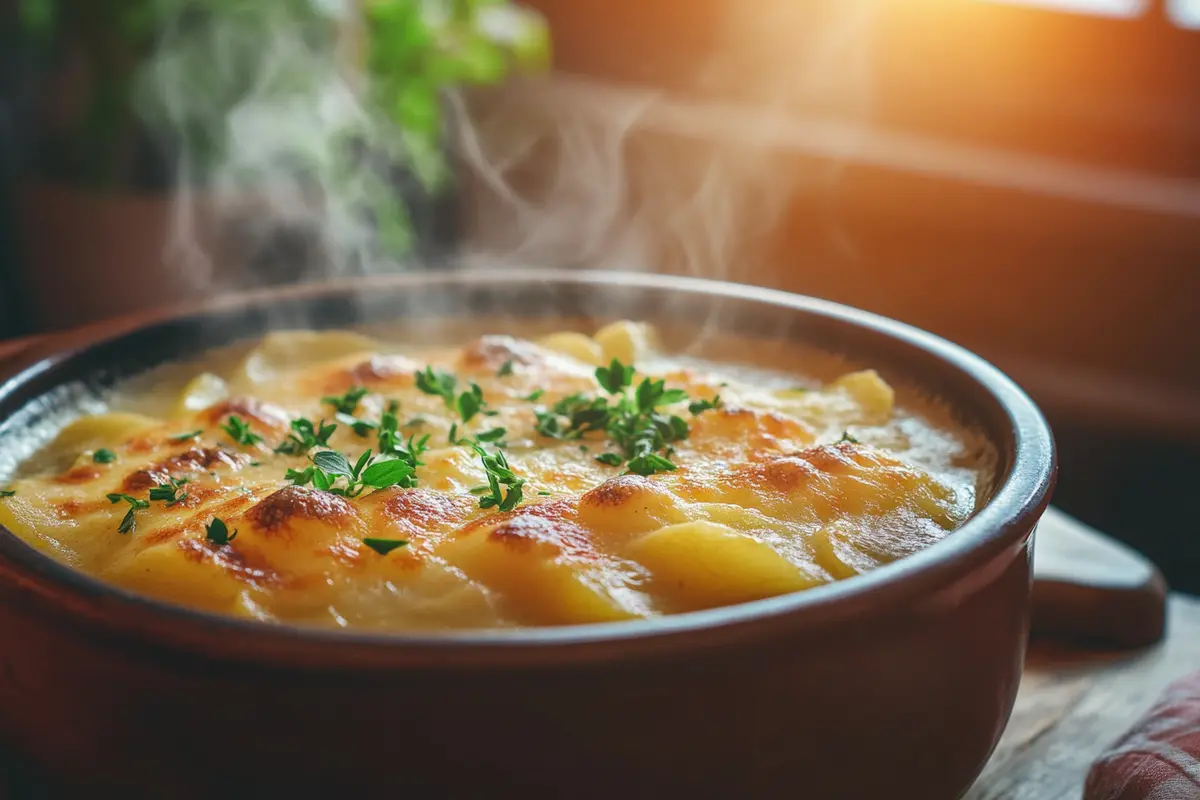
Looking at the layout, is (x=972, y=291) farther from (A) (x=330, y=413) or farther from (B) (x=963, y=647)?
(B) (x=963, y=647)

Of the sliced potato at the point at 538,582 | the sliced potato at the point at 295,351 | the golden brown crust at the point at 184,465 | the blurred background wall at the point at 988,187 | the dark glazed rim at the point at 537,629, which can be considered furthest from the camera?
the blurred background wall at the point at 988,187

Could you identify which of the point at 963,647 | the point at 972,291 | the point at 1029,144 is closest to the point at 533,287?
the point at 963,647

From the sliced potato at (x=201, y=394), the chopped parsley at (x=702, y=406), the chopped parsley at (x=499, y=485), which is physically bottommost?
the sliced potato at (x=201, y=394)

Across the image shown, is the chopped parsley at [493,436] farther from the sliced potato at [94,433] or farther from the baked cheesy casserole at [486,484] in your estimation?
the sliced potato at [94,433]

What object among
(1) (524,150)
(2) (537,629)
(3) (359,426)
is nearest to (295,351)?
(3) (359,426)

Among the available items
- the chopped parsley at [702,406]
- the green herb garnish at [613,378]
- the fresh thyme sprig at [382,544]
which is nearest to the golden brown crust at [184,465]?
the fresh thyme sprig at [382,544]

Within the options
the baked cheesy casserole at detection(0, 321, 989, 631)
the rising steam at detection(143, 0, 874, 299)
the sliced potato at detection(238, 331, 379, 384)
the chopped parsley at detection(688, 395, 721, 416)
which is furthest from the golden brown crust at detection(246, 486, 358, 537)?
the rising steam at detection(143, 0, 874, 299)

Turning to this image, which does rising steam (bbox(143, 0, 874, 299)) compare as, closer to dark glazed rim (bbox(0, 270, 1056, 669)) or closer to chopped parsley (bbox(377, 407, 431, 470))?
chopped parsley (bbox(377, 407, 431, 470))

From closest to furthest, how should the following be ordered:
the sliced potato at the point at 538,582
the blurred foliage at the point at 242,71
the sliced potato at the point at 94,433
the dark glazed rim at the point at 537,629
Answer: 1. the dark glazed rim at the point at 537,629
2. the sliced potato at the point at 538,582
3. the sliced potato at the point at 94,433
4. the blurred foliage at the point at 242,71

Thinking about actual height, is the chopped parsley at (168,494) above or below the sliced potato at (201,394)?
above
